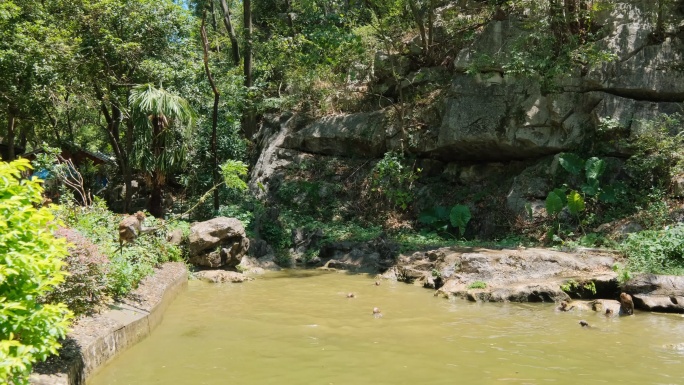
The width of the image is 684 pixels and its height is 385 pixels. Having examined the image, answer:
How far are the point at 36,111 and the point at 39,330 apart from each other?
612 inches

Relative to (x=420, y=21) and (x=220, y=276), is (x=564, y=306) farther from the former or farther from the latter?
(x=420, y=21)

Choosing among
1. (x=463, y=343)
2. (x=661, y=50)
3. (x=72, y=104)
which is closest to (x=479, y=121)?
(x=661, y=50)

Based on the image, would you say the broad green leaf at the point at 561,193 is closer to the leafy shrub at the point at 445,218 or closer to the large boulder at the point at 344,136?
the leafy shrub at the point at 445,218

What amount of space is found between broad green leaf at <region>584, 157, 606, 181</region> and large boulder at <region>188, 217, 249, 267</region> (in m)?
8.91

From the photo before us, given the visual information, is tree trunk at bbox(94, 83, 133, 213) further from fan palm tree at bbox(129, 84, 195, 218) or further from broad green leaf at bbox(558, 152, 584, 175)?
broad green leaf at bbox(558, 152, 584, 175)

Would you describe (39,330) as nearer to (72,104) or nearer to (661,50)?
(72,104)

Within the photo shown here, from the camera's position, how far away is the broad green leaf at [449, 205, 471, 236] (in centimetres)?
1600

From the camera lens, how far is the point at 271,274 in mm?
13914

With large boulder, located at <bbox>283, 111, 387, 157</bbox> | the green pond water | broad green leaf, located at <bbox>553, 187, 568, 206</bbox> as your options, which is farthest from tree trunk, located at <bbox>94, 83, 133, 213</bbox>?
broad green leaf, located at <bbox>553, 187, 568, 206</bbox>

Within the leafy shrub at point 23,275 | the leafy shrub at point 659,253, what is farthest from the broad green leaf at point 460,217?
the leafy shrub at point 23,275

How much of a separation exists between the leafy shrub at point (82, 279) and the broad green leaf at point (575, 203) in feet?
36.2

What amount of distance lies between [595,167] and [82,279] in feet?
41.2

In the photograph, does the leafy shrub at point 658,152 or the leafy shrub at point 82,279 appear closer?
the leafy shrub at point 82,279

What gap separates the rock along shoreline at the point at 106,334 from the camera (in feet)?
15.7
